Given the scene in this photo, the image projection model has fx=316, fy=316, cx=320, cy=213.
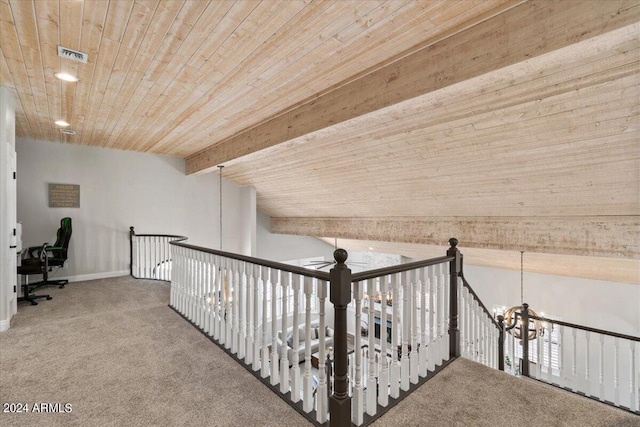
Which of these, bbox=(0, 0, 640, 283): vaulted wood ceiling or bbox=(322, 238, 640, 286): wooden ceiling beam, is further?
bbox=(322, 238, 640, 286): wooden ceiling beam

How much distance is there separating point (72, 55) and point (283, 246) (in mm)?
8450

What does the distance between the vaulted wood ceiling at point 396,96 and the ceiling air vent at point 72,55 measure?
0.24 feet

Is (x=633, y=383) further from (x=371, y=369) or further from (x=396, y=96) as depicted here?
→ (x=396, y=96)

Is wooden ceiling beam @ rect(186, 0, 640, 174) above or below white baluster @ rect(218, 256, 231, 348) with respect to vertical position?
above

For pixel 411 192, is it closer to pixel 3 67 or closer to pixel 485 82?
pixel 485 82

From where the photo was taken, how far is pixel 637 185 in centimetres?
351

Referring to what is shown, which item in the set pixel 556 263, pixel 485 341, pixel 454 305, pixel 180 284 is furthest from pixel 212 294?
pixel 556 263

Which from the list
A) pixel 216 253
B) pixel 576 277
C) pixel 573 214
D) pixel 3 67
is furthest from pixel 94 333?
pixel 576 277

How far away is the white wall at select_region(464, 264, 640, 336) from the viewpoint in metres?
7.14

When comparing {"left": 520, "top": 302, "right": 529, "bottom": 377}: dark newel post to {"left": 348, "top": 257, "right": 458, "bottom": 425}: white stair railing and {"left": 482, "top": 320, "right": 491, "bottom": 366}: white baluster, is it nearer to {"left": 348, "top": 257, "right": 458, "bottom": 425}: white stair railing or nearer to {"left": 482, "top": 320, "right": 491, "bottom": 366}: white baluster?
{"left": 482, "top": 320, "right": 491, "bottom": 366}: white baluster

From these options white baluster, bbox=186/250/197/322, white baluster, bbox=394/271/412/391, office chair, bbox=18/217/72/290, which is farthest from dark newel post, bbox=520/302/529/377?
office chair, bbox=18/217/72/290

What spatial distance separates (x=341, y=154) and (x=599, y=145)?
3.13m

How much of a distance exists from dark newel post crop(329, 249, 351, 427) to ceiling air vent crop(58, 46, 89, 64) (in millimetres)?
2943

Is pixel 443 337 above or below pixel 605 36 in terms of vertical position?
below
